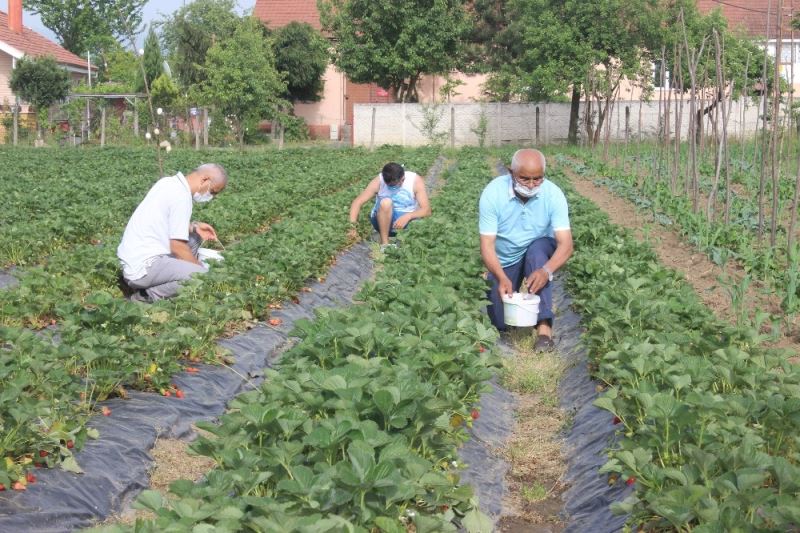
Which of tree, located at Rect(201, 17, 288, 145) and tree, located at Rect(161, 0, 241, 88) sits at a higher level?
tree, located at Rect(161, 0, 241, 88)

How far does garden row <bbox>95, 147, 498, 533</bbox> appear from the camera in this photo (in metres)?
3.02

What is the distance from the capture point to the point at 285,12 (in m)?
45.1

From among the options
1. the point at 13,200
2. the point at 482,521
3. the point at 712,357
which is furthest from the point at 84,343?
the point at 13,200

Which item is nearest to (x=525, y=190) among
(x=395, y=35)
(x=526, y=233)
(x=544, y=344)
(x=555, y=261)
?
(x=526, y=233)

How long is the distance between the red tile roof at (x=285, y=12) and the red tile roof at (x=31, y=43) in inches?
347

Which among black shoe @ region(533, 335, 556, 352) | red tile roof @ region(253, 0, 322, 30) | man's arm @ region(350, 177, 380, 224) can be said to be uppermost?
red tile roof @ region(253, 0, 322, 30)

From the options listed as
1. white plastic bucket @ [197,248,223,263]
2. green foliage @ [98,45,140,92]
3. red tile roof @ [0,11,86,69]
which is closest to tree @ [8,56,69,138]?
red tile roof @ [0,11,86,69]

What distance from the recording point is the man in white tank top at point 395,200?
1034 cm

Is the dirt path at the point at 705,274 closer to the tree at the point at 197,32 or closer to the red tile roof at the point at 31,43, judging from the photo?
the tree at the point at 197,32

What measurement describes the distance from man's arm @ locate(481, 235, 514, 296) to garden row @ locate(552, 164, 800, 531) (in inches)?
23.9

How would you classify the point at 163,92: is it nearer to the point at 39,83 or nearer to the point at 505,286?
the point at 39,83

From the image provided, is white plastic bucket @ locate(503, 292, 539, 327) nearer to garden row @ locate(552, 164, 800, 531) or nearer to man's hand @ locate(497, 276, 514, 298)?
man's hand @ locate(497, 276, 514, 298)

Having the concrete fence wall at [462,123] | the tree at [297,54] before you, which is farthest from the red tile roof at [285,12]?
the concrete fence wall at [462,123]

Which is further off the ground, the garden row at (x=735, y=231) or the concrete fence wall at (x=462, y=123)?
the concrete fence wall at (x=462, y=123)
